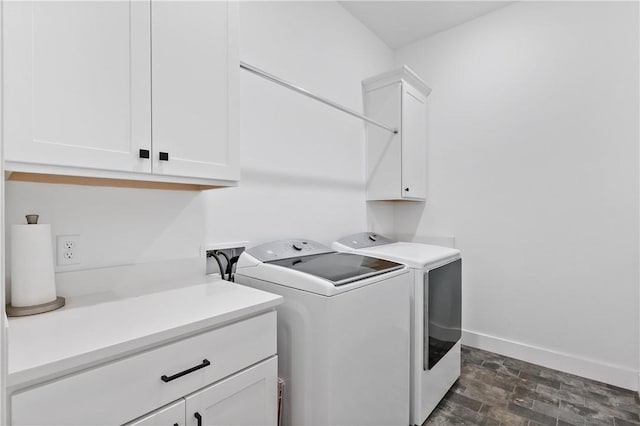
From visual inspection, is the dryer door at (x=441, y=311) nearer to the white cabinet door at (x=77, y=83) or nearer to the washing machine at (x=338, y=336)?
the washing machine at (x=338, y=336)

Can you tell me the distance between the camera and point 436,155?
3012 mm

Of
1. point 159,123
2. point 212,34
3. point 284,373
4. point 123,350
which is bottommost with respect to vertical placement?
point 284,373

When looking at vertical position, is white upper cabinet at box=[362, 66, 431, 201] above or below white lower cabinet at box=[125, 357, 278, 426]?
above

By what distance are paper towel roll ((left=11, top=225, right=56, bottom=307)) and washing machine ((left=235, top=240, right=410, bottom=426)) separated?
0.78m

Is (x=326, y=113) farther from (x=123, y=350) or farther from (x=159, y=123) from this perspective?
(x=123, y=350)

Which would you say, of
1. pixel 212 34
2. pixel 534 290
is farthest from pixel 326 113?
pixel 534 290

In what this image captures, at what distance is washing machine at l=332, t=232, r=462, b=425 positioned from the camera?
1.77 m

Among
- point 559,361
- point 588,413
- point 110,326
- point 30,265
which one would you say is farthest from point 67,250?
point 559,361

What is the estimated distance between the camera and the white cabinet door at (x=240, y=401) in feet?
3.17

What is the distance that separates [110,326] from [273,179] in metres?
1.23

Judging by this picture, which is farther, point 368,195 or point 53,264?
point 368,195

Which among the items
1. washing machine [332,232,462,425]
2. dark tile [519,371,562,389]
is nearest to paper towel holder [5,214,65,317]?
washing machine [332,232,462,425]

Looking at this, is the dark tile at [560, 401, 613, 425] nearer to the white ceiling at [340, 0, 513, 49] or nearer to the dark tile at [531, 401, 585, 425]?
the dark tile at [531, 401, 585, 425]

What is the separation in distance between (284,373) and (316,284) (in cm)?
46
